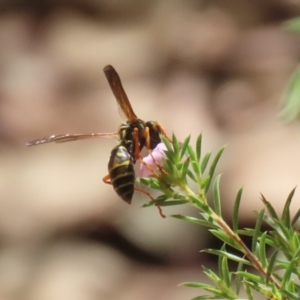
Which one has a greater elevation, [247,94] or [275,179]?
[247,94]

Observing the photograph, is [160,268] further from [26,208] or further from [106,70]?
[106,70]

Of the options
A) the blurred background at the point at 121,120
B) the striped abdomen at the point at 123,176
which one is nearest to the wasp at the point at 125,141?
the striped abdomen at the point at 123,176

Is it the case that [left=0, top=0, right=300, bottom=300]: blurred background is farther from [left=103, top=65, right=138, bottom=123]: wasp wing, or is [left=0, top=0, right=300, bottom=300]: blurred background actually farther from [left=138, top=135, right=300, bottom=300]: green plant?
[left=138, top=135, right=300, bottom=300]: green plant

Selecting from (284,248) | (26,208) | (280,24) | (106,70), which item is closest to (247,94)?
(280,24)

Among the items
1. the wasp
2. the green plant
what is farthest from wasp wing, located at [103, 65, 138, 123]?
the green plant

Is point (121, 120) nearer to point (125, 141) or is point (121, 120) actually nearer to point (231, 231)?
point (125, 141)
